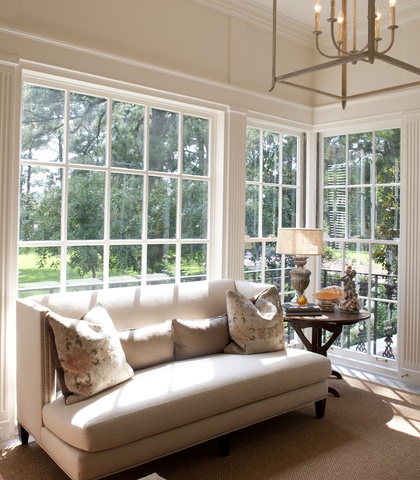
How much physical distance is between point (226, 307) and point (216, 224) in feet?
2.82

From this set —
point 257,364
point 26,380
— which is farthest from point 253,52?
point 26,380

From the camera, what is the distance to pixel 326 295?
13.1 ft

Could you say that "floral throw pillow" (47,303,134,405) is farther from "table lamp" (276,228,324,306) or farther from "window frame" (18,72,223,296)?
"table lamp" (276,228,324,306)

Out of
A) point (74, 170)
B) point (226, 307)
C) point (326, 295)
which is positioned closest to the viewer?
point (74, 170)

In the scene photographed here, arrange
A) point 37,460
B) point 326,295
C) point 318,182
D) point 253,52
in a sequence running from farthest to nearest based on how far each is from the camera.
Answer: point 318,182 → point 253,52 → point 326,295 → point 37,460

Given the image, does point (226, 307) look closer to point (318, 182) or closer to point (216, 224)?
point (216, 224)

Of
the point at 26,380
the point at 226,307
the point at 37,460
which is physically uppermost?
the point at 226,307

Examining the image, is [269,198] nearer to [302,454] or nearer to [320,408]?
[320,408]

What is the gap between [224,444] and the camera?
2777 mm

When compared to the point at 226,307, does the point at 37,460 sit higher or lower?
lower

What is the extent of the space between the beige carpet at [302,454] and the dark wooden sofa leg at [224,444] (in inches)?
1.3

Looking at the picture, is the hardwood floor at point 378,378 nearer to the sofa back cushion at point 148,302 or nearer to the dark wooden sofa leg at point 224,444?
the sofa back cushion at point 148,302

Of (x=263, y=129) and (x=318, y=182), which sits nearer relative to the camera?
(x=263, y=129)

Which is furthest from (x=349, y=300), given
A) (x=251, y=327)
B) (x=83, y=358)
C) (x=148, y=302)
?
(x=83, y=358)
